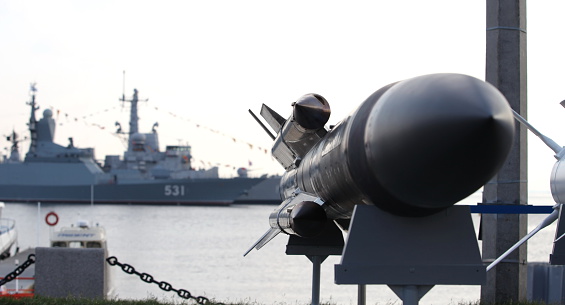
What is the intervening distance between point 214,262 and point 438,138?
1336 inches

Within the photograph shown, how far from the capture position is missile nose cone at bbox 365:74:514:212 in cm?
441

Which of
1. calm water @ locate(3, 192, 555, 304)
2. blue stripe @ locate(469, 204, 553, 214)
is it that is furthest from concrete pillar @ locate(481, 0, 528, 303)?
calm water @ locate(3, 192, 555, 304)

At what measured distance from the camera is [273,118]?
10227 millimetres

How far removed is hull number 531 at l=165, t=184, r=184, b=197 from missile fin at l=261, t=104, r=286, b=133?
258 feet

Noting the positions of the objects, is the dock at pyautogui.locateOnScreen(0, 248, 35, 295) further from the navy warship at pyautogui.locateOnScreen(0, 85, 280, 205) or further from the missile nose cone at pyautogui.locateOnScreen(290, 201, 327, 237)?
the navy warship at pyautogui.locateOnScreen(0, 85, 280, 205)

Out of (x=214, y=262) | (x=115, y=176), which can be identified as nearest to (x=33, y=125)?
(x=115, y=176)

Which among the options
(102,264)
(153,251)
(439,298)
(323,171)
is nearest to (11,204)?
(153,251)

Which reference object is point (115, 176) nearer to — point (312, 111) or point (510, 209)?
point (510, 209)

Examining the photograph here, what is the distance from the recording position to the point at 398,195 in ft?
16.0

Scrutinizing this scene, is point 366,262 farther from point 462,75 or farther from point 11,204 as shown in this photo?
point 11,204

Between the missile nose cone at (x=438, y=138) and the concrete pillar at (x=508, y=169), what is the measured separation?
5276 millimetres

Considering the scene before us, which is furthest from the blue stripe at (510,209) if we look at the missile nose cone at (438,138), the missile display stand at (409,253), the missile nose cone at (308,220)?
the missile nose cone at (438,138)

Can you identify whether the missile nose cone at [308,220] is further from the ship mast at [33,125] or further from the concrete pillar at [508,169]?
the ship mast at [33,125]

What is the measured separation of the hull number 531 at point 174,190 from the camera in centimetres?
8812
